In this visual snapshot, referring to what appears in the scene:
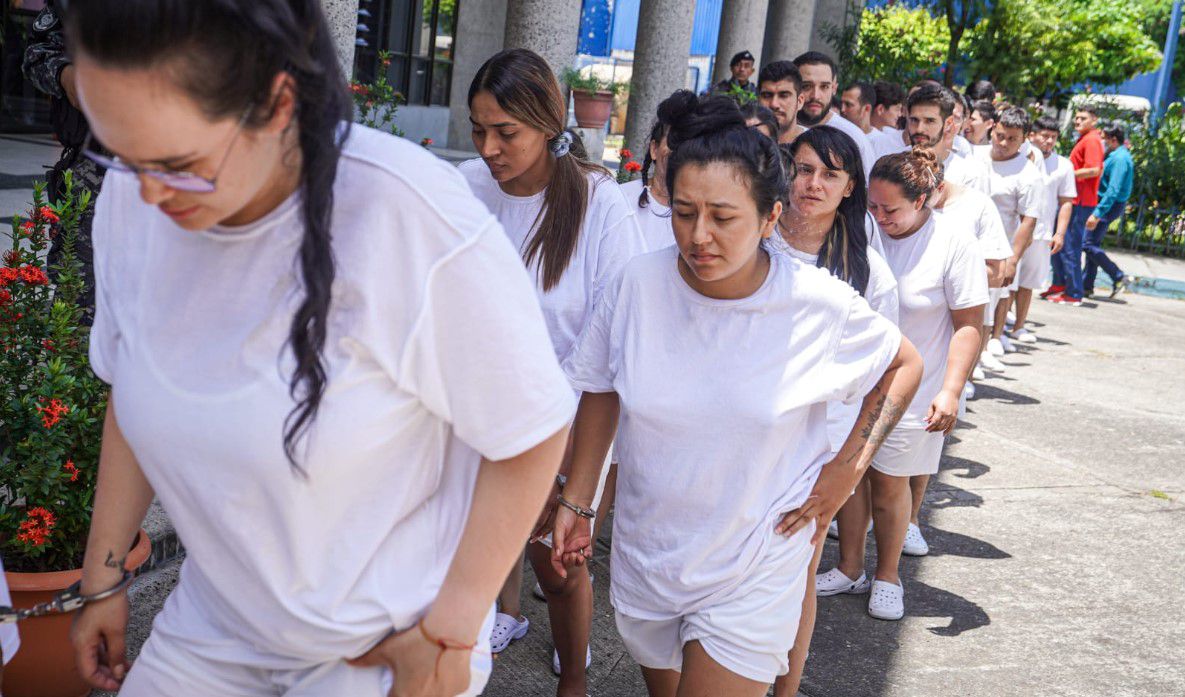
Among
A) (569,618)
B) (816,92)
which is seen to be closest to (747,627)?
(569,618)

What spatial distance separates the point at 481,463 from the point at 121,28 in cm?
75

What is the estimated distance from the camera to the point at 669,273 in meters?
3.01

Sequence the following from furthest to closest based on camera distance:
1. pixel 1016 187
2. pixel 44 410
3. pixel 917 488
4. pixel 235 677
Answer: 1. pixel 1016 187
2. pixel 917 488
3. pixel 44 410
4. pixel 235 677

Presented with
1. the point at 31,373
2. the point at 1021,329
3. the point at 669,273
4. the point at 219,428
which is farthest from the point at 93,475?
the point at 1021,329

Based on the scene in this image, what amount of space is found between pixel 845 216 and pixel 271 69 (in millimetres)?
2873

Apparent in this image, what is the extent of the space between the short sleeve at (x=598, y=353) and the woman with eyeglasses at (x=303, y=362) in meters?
1.31

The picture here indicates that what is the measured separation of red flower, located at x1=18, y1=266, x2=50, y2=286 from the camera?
3.38 metres

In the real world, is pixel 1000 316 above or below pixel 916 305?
below

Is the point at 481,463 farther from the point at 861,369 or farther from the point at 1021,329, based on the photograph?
the point at 1021,329

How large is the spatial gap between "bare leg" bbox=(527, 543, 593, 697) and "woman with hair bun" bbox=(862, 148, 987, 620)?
1.68 m

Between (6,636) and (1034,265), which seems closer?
(6,636)

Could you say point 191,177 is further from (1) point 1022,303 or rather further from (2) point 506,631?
(1) point 1022,303

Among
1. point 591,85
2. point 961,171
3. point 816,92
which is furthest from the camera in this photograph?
point 591,85

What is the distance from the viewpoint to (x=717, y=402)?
2.86 m
